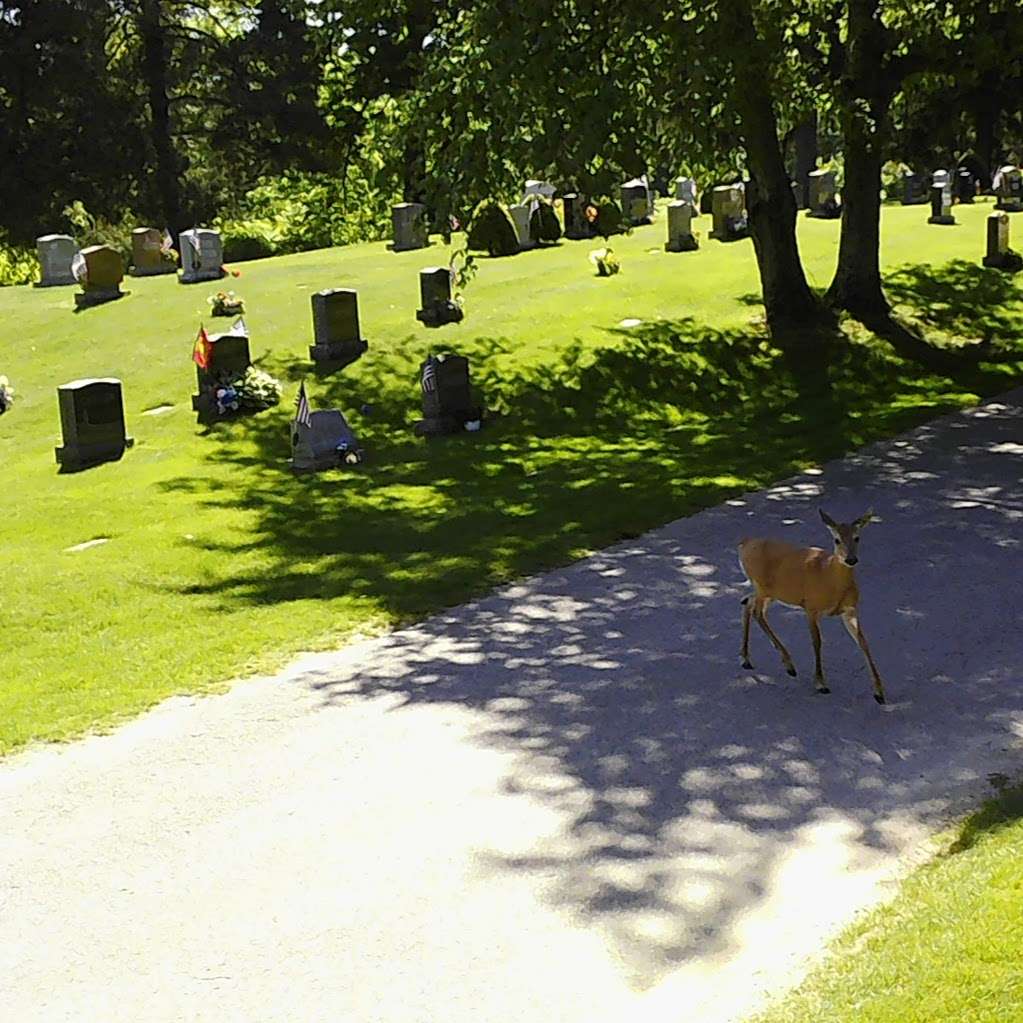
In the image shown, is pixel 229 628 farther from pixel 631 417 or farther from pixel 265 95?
pixel 265 95

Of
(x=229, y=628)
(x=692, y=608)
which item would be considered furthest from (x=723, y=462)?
(x=229, y=628)

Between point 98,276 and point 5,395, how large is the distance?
→ 7207mm

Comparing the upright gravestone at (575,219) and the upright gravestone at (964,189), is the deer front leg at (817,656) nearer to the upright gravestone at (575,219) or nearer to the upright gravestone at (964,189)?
the upright gravestone at (575,219)

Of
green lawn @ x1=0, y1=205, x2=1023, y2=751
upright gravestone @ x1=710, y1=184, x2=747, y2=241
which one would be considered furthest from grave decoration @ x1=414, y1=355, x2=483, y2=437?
upright gravestone @ x1=710, y1=184, x2=747, y2=241

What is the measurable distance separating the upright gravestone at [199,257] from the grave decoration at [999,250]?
16.5 metres

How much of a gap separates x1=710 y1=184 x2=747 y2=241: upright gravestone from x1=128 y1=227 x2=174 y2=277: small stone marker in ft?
43.3

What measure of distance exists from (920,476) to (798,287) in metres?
8.67

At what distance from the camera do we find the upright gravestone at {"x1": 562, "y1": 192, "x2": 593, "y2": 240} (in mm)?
34969

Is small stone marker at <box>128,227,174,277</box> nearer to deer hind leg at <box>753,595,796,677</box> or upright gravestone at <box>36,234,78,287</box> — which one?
upright gravestone at <box>36,234,78,287</box>

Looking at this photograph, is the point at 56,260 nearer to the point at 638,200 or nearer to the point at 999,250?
the point at 638,200

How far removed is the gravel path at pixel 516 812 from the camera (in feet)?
21.0

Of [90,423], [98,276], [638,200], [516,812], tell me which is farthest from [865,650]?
[638,200]

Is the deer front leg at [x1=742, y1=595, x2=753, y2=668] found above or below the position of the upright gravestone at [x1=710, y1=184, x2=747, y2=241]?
below

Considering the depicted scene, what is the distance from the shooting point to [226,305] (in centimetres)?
2700
